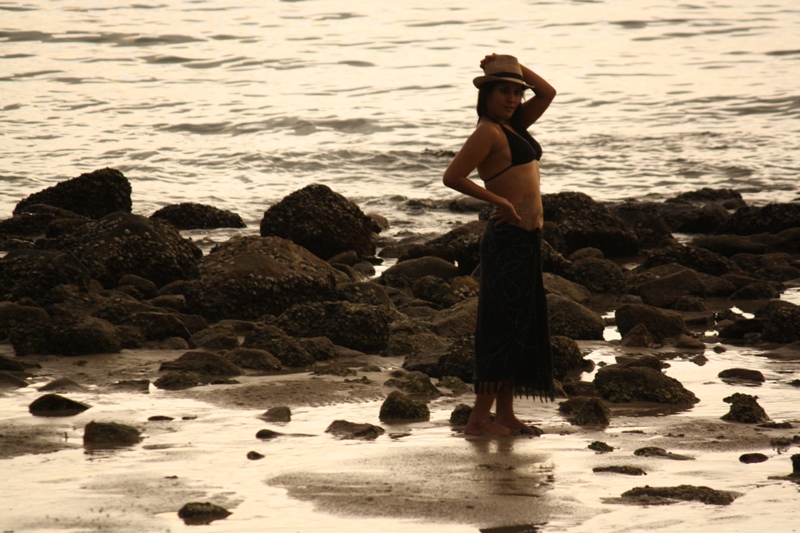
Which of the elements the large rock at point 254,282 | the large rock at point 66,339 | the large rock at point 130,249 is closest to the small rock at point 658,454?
the large rock at point 66,339

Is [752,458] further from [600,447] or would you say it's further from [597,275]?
[597,275]

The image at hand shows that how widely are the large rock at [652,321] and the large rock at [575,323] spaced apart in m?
0.19

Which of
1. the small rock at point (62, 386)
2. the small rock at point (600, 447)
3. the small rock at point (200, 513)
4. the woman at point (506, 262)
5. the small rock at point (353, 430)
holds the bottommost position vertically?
the small rock at point (62, 386)

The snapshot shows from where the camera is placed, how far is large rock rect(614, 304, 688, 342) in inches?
346

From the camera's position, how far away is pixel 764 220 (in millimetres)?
14234

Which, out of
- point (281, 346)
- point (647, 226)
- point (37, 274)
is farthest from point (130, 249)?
point (647, 226)

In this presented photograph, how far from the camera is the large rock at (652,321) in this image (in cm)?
878

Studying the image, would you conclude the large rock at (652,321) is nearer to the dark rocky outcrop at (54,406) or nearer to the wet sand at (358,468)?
the wet sand at (358,468)

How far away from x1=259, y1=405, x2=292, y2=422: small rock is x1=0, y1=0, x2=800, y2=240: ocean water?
32.4 feet

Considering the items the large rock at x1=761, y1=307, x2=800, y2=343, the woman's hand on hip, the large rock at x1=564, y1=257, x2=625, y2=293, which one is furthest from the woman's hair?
the large rock at x1=564, y1=257, x2=625, y2=293

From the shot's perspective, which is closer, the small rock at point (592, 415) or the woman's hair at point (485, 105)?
the woman's hair at point (485, 105)

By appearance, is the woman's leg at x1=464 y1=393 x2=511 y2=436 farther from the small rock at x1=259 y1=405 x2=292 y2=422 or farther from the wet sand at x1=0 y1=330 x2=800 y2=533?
the small rock at x1=259 y1=405 x2=292 y2=422

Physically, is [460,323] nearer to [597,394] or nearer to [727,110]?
[597,394]

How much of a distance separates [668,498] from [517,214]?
71.9 inches
